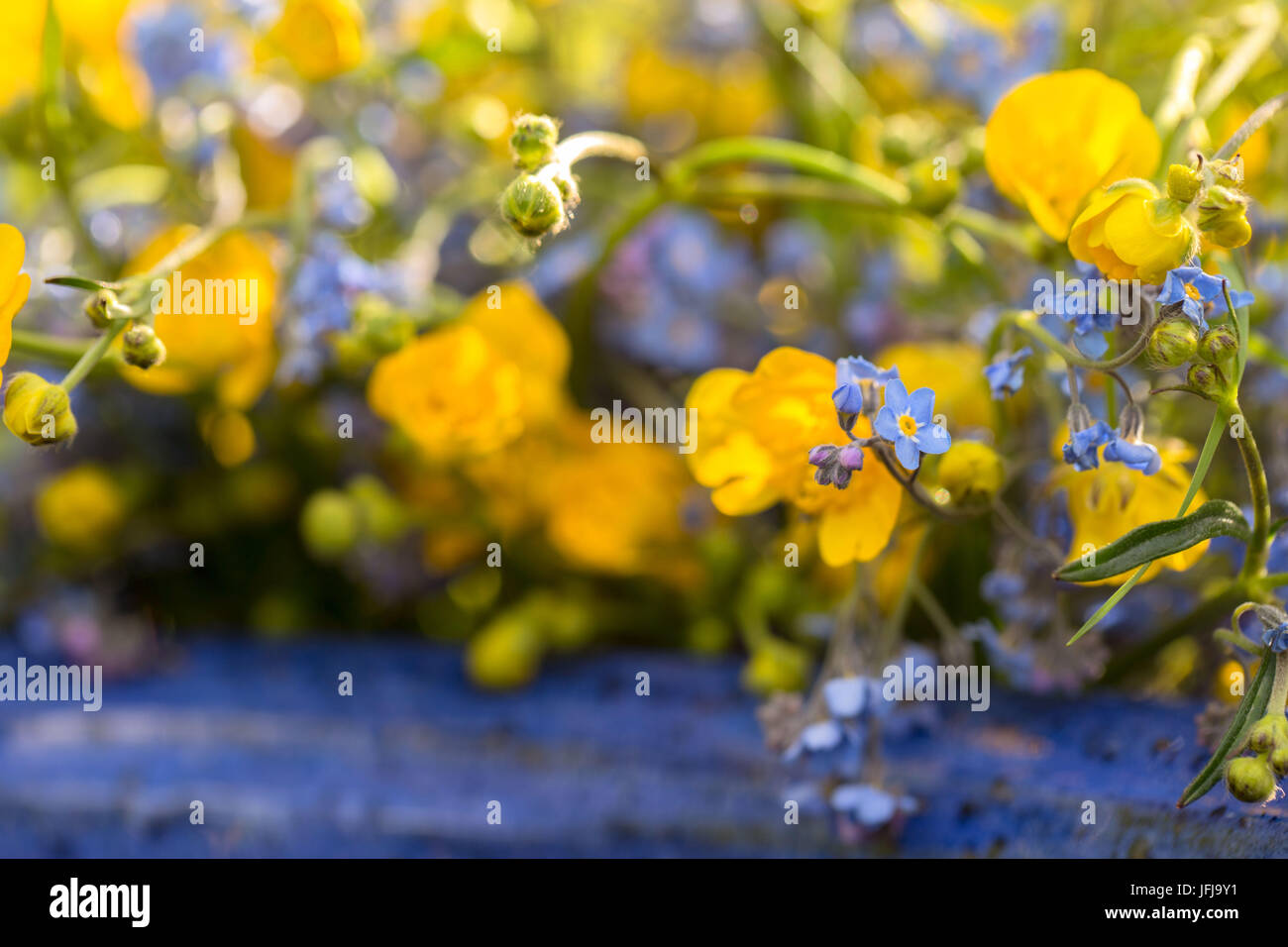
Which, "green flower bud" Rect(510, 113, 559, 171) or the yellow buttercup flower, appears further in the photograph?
the yellow buttercup flower

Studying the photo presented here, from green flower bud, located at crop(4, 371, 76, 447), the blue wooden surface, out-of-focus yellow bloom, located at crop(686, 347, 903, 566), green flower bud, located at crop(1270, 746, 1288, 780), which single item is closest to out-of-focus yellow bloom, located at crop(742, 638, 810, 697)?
the blue wooden surface

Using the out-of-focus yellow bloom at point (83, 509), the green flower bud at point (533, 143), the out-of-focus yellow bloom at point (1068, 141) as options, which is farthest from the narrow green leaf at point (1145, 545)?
the out-of-focus yellow bloom at point (83, 509)

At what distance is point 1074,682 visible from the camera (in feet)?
1.76

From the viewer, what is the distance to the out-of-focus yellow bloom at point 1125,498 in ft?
1.47

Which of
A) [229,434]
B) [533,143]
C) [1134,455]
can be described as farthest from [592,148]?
[229,434]

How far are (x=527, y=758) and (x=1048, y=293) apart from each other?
38cm

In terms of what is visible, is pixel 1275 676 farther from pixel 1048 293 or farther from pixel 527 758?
pixel 527 758

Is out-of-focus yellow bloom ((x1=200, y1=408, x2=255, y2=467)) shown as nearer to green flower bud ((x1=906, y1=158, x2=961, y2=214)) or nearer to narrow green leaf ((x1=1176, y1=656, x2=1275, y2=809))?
→ green flower bud ((x1=906, y1=158, x2=961, y2=214))

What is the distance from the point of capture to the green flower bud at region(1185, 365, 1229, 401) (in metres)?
0.38

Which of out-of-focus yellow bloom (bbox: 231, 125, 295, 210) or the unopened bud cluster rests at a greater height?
out-of-focus yellow bloom (bbox: 231, 125, 295, 210)

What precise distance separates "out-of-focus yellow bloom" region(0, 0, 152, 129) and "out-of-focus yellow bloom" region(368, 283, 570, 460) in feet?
0.93

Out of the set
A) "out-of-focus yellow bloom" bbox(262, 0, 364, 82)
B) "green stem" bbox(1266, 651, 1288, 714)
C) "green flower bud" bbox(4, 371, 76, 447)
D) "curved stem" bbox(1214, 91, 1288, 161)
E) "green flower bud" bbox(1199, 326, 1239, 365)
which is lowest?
"green stem" bbox(1266, 651, 1288, 714)

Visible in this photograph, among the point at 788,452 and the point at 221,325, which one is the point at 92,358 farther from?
the point at 788,452
